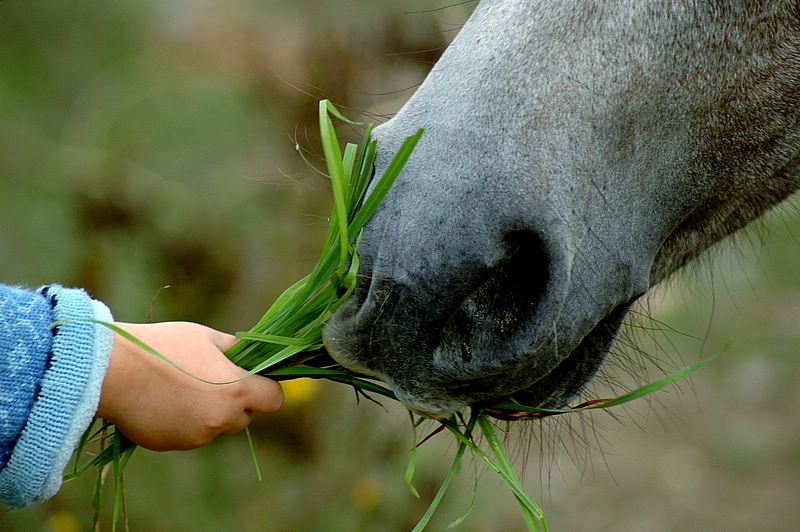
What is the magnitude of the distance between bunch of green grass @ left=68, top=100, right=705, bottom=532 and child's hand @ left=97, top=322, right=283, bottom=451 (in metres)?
0.09

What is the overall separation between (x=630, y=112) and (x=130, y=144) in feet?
8.92

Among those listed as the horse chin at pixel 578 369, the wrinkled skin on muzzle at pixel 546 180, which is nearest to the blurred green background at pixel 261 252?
the horse chin at pixel 578 369

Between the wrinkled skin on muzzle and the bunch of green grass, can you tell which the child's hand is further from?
the wrinkled skin on muzzle

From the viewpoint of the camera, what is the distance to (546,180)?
162cm

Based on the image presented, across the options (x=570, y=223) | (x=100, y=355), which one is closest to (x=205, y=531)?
(x=100, y=355)

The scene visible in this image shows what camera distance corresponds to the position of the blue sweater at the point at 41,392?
1555 mm

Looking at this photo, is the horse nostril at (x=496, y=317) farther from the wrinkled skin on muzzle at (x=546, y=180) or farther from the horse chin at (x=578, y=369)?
the horse chin at (x=578, y=369)

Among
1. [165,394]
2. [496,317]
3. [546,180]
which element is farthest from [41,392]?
[546,180]

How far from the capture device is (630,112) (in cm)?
173

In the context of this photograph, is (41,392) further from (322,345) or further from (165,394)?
(322,345)

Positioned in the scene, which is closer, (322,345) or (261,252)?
(322,345)

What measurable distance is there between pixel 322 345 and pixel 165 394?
0.29m

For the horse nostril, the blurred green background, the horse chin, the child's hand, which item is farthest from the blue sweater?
the horse chin

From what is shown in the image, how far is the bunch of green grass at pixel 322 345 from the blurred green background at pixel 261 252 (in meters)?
0.14
